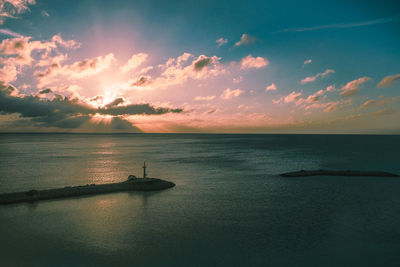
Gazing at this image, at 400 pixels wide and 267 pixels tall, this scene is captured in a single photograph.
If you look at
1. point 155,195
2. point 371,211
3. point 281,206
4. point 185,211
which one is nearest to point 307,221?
point 281,206

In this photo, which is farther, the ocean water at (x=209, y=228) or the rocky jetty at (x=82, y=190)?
the rocky jetty at (x=82, y=190)

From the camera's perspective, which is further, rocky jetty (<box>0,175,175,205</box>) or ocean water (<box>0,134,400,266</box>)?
rocky jetty (<box>0,175,175,205</box>)

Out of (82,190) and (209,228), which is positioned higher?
(82,190)

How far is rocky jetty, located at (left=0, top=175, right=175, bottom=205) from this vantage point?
3159 centimetres

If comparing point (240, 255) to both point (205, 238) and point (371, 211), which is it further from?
point (371, 211)

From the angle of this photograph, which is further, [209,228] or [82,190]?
[82,190]

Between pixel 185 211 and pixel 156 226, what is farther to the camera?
pixel 185 211

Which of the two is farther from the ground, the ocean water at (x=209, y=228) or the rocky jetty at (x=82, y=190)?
the rocky jetty at (x=82, y=190)

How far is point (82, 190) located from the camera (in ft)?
118

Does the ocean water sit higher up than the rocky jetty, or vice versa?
the rocky jetty

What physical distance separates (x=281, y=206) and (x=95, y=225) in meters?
22.6

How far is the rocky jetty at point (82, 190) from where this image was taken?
3159 cm

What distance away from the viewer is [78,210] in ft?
94.2

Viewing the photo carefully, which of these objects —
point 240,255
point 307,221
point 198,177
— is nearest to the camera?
point 240,255
